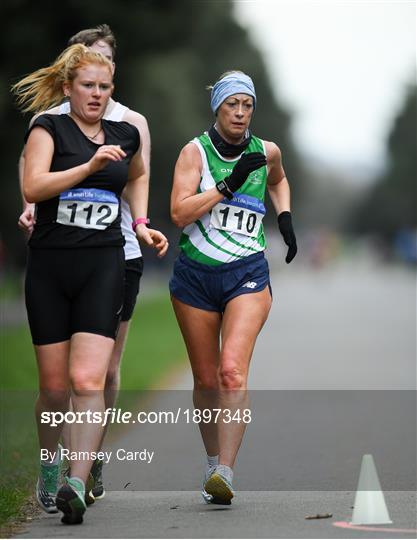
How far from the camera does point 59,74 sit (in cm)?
698

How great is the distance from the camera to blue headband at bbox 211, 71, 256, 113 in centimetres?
741

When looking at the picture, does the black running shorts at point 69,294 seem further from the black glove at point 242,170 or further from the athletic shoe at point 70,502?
the black glove at point 242,170

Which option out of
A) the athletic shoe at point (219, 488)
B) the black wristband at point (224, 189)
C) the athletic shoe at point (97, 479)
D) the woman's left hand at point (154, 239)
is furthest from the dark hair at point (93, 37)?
the athletic shoe at point (219, 488)

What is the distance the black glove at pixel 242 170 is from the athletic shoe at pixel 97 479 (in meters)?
1.54

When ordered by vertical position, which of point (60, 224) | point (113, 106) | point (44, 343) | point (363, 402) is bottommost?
point (363, 402)

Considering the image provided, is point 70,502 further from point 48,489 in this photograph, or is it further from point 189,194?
point 189,194

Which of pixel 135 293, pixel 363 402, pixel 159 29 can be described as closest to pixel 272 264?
pixel 159 29

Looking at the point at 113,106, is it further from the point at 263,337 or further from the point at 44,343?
the point at 263,337

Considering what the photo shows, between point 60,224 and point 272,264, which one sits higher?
point 60,224

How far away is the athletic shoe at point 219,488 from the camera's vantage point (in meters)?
7.09

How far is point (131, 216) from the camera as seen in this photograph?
24.9 feet

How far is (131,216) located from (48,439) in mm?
1236

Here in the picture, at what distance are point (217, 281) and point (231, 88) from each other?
0.97m

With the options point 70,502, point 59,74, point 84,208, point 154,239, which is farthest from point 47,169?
point 70,502
